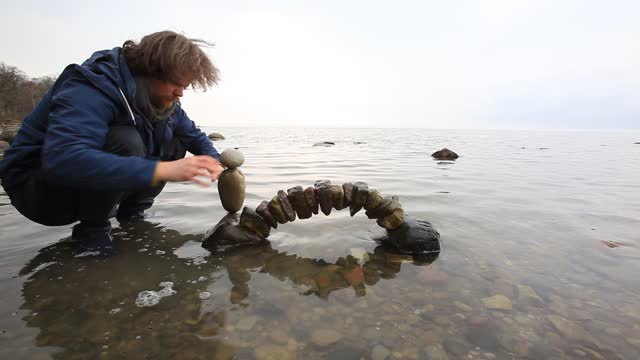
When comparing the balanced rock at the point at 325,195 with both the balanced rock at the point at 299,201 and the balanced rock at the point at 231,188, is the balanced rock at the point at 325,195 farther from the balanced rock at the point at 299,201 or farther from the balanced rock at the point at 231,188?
the balanced rock at the point at 231,188

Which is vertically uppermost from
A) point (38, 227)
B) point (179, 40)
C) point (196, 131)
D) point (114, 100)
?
point (179, 40)

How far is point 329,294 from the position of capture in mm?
2176

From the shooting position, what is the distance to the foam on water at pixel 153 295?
2.03 meters

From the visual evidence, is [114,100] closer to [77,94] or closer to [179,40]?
[77,94]

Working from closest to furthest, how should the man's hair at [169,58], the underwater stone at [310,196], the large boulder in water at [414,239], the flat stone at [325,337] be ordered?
the flat stone at [325,337] → the man's hair at [169,58] → the large boulder in water at [414,239] → the underwater stone at [310,196]

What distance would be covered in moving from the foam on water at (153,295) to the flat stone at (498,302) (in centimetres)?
189

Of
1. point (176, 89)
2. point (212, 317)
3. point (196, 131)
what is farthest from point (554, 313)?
point (196, 131)

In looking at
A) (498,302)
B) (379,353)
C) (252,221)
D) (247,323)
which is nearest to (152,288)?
(247,323)

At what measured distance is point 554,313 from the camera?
1.95 metres

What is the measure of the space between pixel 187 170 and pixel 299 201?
1082mm

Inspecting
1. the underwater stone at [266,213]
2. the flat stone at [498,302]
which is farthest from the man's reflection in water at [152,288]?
the flat stone at [498,302]

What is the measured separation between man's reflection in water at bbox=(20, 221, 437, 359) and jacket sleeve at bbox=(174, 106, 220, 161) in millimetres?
971

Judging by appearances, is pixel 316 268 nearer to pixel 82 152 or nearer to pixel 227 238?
pixel 227 238

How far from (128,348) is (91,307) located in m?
0.54
